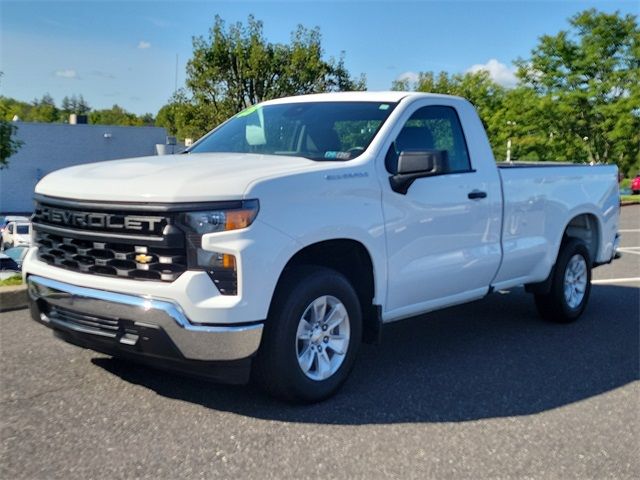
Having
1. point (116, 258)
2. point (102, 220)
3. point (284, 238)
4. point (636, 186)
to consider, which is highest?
point (102, 220)

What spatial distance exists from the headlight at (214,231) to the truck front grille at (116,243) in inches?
2.5

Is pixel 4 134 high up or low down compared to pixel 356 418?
up

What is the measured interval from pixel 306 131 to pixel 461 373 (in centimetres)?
208

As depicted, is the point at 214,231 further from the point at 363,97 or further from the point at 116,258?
the point at 363,97

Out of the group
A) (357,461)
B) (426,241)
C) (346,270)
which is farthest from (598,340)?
(357,461)

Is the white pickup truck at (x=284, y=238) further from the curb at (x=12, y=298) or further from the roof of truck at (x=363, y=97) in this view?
the curb at (x=12, y=298)

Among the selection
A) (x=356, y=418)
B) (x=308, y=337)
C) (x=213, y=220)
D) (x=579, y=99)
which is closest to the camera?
(x=213, y=220)

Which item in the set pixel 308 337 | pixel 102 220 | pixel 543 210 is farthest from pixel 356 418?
pixel 543 210

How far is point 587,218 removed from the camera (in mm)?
7277

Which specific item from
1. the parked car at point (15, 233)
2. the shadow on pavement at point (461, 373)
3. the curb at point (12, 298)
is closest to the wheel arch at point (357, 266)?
the shadow on pavement at point (461, 373)

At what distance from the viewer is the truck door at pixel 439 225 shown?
484cm

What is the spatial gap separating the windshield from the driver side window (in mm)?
205

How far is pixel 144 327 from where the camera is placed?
3.90 metres

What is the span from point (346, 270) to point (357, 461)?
4.90ft
